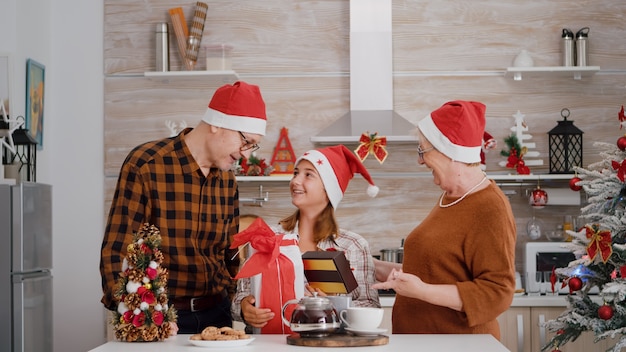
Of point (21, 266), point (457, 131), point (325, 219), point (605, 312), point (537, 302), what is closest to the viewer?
point (457, 131)

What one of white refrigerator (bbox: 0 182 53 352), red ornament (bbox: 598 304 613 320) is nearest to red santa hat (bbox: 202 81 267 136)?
white refrigerator (bbox: 0 182 53 352)

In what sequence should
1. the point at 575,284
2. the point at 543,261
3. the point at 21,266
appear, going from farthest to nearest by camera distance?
the point at 543,261 < the point at 21,266 < the point at 575,284

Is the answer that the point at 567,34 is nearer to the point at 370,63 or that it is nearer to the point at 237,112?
the point at 370,63

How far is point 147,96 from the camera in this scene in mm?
5645

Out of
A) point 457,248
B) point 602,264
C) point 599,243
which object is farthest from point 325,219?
point 602,264

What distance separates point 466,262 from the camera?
282 centimetres

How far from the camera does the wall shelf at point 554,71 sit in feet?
17.3

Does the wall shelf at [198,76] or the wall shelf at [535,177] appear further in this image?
the wall shelf at [198,76]

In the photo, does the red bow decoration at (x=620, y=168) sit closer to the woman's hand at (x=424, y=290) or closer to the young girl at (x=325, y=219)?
the young girl at (x=325, y=219)

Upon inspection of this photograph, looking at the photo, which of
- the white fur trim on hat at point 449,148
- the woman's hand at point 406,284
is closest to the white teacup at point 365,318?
the woman's hand at point 406,284

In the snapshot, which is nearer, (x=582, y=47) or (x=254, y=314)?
(x=254, y=314)

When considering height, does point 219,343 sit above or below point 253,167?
below

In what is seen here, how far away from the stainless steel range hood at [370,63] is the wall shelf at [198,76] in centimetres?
71

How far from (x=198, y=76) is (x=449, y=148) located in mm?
2856
